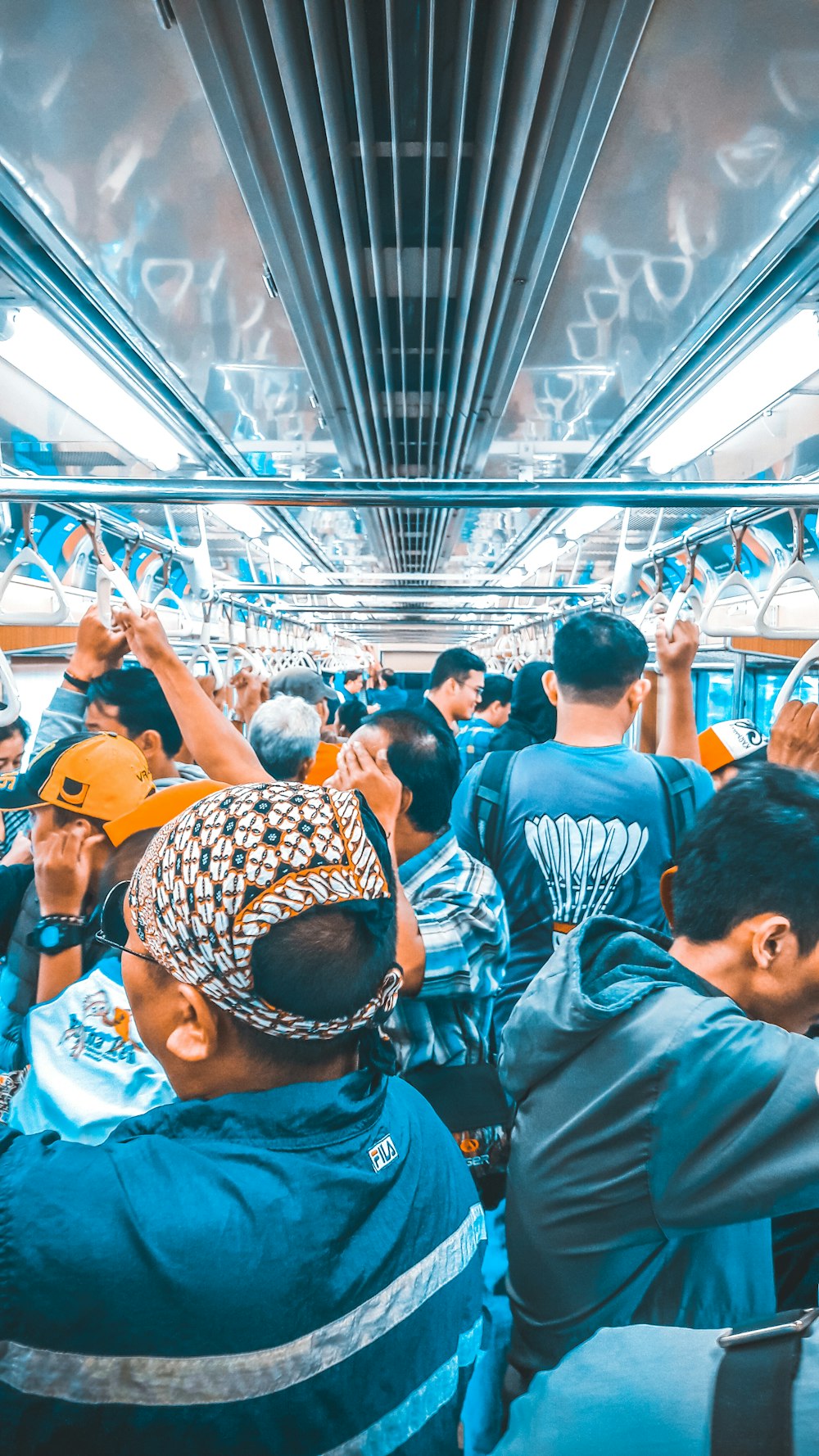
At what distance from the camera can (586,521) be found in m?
4.98

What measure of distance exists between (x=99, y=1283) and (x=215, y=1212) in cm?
12

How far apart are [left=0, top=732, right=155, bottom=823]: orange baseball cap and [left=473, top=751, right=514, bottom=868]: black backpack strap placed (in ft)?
3.30

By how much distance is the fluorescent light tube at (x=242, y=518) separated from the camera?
184 inches

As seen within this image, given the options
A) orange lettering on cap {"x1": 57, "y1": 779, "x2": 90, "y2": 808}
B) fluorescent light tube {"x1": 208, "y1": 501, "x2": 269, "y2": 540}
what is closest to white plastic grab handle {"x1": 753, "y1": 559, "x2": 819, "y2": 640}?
orange lettering on cap {"x1": 57, "y1": 779, "x2": 90, "y2": 808}

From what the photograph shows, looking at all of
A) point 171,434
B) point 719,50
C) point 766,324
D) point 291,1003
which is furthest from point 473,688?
point 291,1003

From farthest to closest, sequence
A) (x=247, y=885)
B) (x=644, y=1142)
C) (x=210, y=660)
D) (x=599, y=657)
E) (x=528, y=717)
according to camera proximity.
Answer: (x=528, y=717) < (x=210, y=660) < (x=599, y=657) < (x=644, y=1142) < (x=247, y=885)

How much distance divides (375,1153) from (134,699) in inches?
92.5

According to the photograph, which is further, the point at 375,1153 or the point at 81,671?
the point at 81,671

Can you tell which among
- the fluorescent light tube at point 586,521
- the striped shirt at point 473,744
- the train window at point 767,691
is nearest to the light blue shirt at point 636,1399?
the fluorescent light tube at point 586,521

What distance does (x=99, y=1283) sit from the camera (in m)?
0.79

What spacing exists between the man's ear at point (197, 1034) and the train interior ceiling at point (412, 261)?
121 centimetres

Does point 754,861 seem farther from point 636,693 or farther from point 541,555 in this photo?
point 541,555

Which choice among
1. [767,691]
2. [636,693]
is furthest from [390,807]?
[767,691]

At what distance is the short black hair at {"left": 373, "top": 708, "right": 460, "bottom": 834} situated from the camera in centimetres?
206
